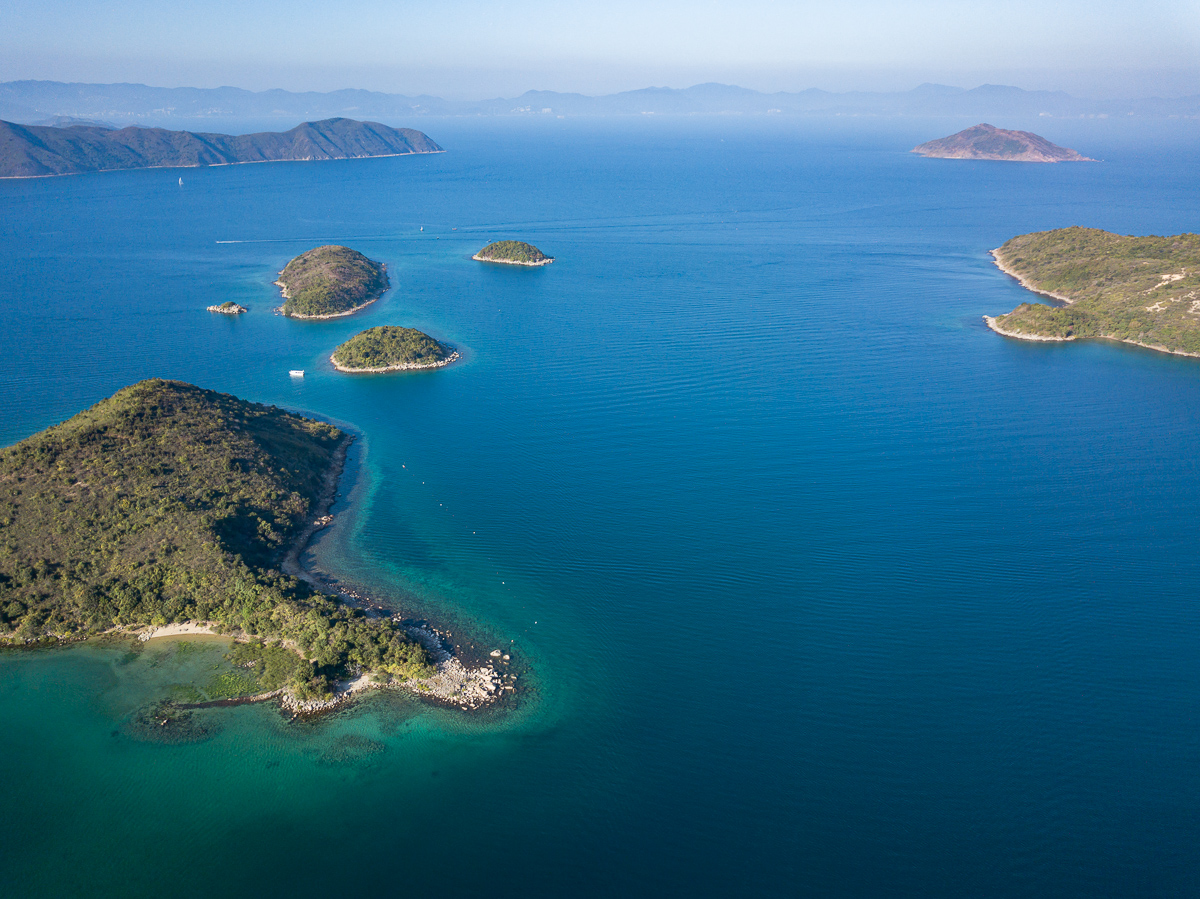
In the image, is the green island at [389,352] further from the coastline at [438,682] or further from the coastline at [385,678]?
the coastline at [438,682]

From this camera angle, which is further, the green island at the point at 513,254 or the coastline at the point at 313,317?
the green island at the point at 513,254

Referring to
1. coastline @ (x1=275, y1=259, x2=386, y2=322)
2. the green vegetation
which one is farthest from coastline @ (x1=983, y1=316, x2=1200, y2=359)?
coastline @ (x1=275, y1=259, x2=386, y2=322)

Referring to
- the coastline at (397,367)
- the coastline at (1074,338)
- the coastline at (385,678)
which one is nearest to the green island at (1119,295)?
the coastline at (1074,338)

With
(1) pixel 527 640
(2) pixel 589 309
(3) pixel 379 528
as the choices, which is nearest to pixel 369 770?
(1) pixel 527 640

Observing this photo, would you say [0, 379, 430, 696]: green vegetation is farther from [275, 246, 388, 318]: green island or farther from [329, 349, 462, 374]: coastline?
[275, 246, 388, 318]: green island

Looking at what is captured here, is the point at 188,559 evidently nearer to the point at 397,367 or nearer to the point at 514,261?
the point at 397,367

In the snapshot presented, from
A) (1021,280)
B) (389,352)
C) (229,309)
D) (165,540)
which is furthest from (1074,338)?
(229,309)
